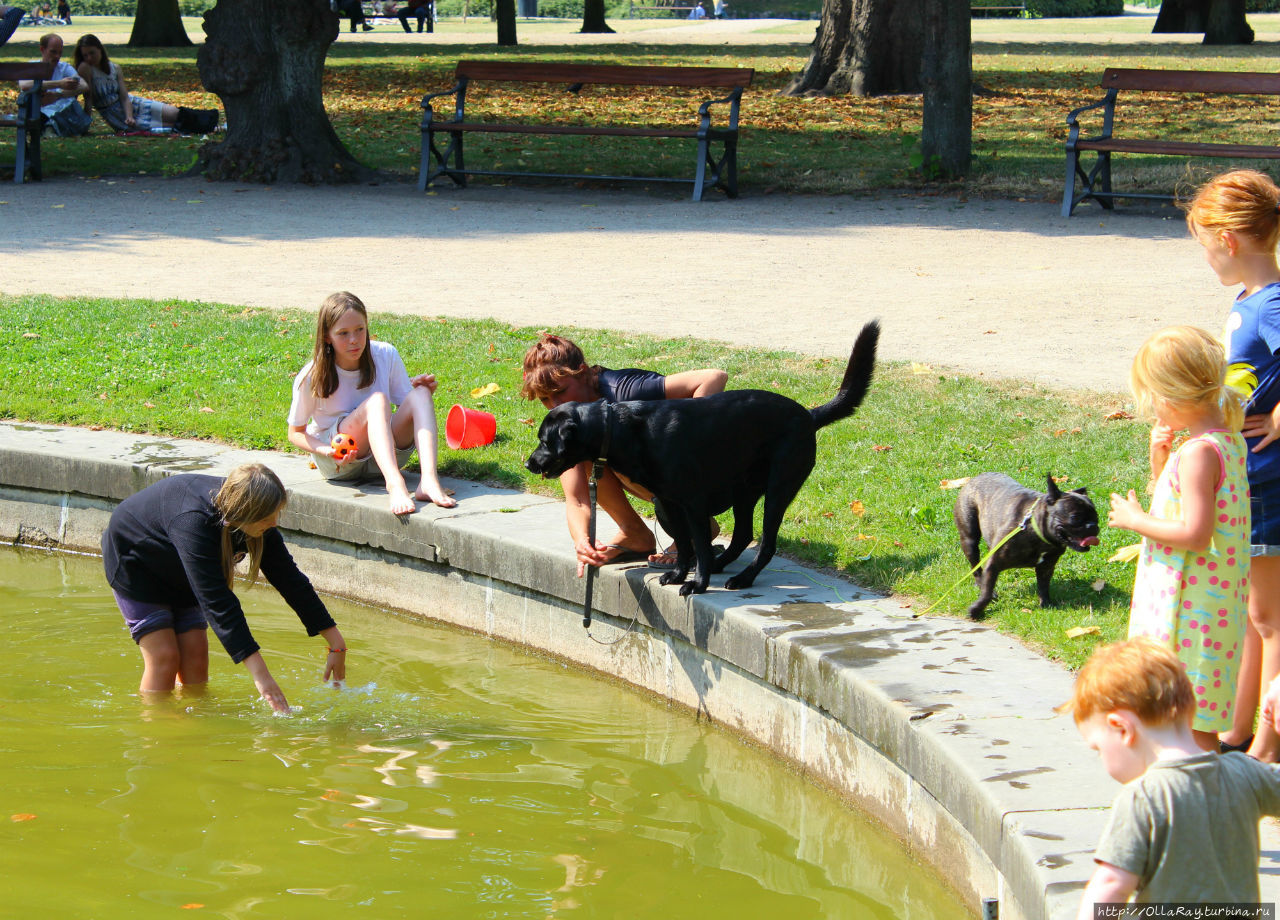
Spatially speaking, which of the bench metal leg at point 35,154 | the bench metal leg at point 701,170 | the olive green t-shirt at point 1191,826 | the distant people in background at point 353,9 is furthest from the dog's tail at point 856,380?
the distant people in background at point 353,9

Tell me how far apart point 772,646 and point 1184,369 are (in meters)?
1.66

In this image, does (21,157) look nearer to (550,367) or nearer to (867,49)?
(867,49)

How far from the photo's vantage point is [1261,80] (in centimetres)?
1262

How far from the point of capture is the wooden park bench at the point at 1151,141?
12.3 meters

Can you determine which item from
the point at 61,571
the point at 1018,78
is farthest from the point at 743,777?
the point at 1018,78

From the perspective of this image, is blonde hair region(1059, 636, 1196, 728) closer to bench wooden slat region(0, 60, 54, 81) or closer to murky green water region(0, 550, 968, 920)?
→ murky green water region(0, 550, 968, 920)

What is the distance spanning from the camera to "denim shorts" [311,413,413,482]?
19.8 feet

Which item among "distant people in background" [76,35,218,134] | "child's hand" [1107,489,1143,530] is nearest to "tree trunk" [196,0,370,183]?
"distant people in background" [76,35,218,134]

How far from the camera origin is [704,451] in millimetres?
4625

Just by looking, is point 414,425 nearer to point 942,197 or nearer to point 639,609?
point 639,609

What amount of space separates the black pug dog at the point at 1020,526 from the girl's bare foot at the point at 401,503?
2.21 m

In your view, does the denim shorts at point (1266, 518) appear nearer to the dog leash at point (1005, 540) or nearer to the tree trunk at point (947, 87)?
the dog leash at point (1005, 540)

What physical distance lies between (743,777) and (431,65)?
Answer: 22420 mm

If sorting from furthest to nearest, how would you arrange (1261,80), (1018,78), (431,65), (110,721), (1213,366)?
(431,65) → (1018,78) → (1261,80) → (110,721) → (1213,366)
